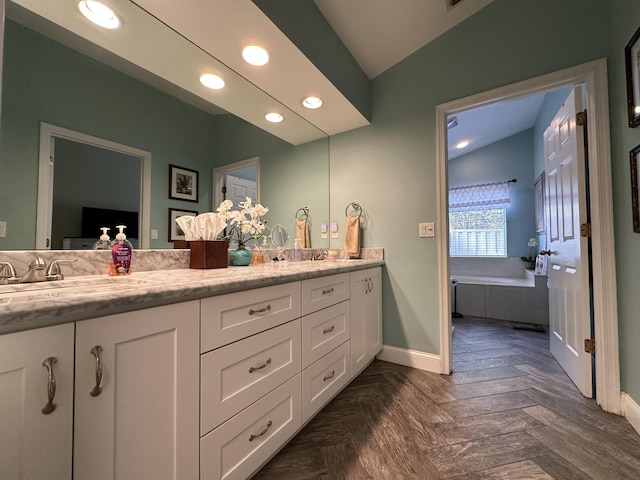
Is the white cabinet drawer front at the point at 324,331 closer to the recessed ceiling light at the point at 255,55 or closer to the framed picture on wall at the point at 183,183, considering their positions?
the framed picture on wall at the point at 183,183

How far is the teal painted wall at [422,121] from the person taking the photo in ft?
5.48

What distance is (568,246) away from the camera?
1855mm

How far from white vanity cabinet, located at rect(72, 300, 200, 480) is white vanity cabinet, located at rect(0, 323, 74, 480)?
0.07 feet

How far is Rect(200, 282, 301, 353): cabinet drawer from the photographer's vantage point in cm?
88

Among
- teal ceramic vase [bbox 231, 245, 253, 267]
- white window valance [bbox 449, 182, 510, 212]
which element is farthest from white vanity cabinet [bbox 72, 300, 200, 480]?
white window valance [bbox 449, 182, 510, 212]

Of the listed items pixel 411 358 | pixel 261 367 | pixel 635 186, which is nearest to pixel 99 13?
pixel 261 367

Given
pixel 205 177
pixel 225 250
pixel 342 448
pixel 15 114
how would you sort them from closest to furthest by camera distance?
1. pixel 15 114
2. pixel 342 448
3. pixel 225 250
4. pixel 205 177

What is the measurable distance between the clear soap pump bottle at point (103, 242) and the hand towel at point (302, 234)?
4.52ft

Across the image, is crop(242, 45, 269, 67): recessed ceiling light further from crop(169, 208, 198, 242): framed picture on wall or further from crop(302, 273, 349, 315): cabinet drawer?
crop(302, 273, 349, 315): cabinet drawer

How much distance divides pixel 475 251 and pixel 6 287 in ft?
17.7

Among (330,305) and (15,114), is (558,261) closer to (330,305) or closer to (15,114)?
(330,305)

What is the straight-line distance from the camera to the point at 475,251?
15.4 ft

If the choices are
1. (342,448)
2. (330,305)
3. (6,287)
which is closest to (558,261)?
(330,305)

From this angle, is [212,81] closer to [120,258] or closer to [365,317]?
[120,258]
